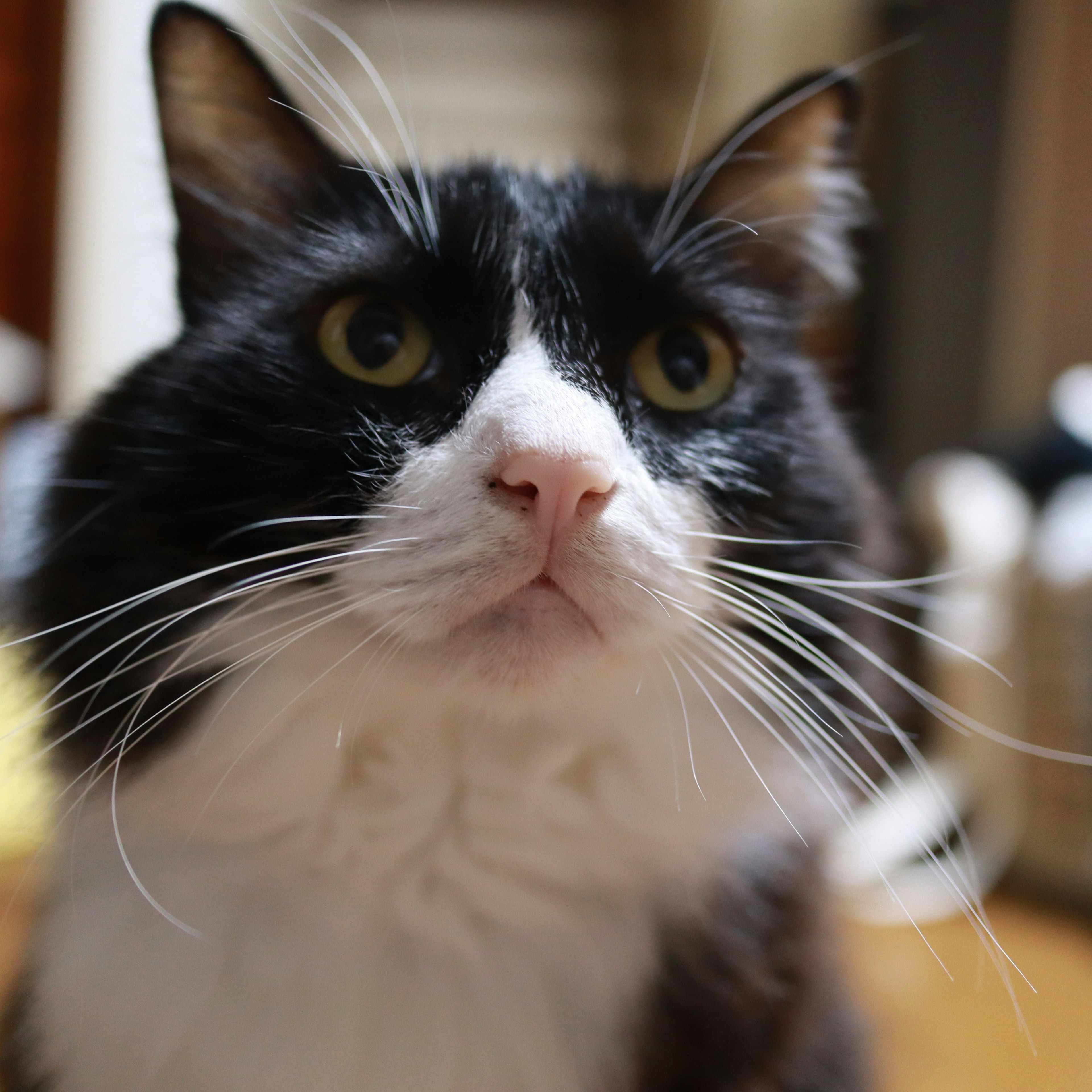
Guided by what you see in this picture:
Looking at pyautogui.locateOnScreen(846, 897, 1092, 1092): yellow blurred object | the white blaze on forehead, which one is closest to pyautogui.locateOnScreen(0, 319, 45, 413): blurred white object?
the white blaze on forehead

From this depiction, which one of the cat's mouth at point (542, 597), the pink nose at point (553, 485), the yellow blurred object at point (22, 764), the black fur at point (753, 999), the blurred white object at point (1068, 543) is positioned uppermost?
the pink nose at point (553, 485)

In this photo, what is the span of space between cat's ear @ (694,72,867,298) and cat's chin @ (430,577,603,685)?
0.36m

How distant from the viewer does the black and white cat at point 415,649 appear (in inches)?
21.5

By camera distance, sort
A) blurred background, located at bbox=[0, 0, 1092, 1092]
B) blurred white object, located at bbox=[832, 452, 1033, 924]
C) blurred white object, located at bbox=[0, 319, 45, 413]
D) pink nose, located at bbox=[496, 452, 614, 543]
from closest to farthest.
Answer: pink nose, located at bbox=[496, 452, 614, 543], blurred background, located at bbox=[0, 0, 1092, 1092], blurred white object, located at bbox=[0, 319, 45, 413], blurred white object, located at bbox=[832, 452, 1033, 924]

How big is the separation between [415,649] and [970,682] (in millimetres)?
1312

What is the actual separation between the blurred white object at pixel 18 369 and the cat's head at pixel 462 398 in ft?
2.32

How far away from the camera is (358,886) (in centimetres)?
62

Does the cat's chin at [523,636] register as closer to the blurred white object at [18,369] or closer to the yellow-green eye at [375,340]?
the yellow-green eye at [375,340]

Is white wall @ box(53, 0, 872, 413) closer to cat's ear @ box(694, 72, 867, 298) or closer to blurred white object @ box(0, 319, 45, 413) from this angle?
blurred white object @ box(0, 319, 45, 413)

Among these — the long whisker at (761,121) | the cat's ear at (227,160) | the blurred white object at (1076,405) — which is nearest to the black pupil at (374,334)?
the cat's ear at (227,160)

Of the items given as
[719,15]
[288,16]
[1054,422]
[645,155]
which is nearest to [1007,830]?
[1054,422]

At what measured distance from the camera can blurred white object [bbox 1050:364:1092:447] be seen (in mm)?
1724

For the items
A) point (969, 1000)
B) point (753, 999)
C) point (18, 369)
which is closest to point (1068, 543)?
point (969, 1000)

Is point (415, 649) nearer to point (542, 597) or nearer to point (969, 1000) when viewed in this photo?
point (542, 597)
